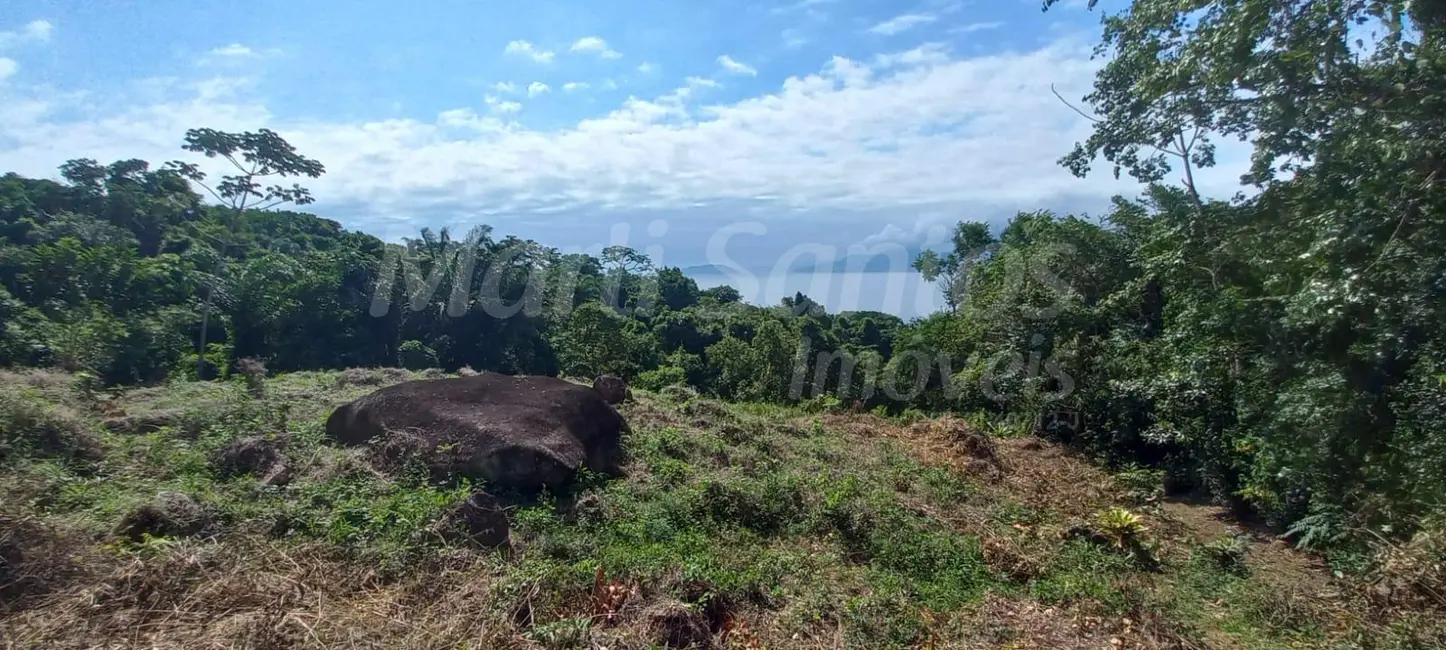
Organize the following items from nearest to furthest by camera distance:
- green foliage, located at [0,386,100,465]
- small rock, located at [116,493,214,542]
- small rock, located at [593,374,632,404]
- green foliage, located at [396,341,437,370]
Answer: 1. small rock, located at [116,493,214,542]
2. green foliage, located at [0,386,100,465]
3. small rock, located at [593,374,632,404]
4. green foliage, located at [396,341,437,370]

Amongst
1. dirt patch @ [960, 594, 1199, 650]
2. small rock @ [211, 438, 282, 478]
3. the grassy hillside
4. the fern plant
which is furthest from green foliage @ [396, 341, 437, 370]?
dirt patch @ [960, 594, 1199, 650]

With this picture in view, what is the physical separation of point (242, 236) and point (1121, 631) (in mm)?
29417

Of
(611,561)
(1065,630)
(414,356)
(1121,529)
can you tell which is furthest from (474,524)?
(414,356)

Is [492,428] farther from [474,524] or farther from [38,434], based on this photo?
[38,434]

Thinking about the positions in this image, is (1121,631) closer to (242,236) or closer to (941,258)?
(941,258)

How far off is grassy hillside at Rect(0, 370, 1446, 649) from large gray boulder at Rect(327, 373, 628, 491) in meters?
0.25

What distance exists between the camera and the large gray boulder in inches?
254

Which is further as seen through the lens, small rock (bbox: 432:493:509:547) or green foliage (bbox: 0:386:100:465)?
green foliage (bbox: 0:386:100:465)

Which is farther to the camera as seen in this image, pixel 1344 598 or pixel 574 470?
pixel 574 470

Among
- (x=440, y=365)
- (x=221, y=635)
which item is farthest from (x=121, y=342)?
(x=221, y=635)

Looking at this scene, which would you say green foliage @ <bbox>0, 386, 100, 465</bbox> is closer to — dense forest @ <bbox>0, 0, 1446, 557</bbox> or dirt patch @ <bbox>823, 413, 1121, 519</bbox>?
dense forest @ <bbox>0, 0, 1446, 557</bbox>

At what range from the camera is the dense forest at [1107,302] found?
5227 millimetres

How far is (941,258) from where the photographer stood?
802 inches

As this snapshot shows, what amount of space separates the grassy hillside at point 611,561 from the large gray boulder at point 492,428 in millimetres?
247
